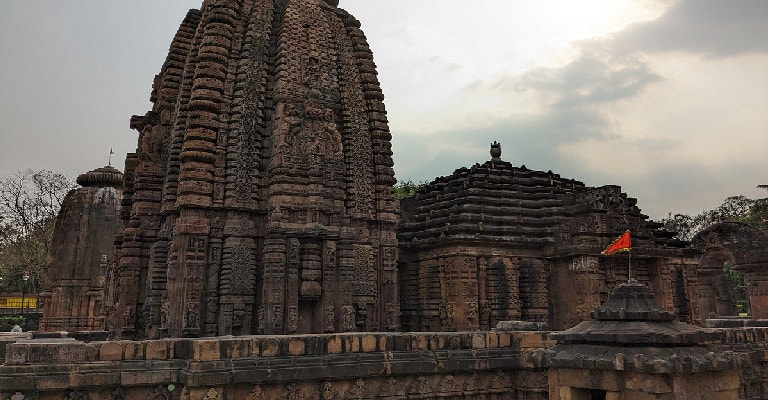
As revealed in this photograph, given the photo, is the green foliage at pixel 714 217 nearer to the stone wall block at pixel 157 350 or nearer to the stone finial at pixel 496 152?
the stone finial at pixel 496 152

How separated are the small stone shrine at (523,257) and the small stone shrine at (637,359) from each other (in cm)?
985

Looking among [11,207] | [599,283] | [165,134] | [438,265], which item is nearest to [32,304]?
[11,207]

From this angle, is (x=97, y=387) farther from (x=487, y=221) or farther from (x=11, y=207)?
(x=11, y=207)

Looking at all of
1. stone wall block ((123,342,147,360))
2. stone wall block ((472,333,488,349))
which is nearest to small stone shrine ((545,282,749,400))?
stone wall block ((472,333,488,349))

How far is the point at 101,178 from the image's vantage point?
95.8 ft

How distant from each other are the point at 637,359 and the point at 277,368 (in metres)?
4.35

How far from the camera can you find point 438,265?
1753 centimetres

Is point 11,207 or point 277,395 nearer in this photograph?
point 277,395

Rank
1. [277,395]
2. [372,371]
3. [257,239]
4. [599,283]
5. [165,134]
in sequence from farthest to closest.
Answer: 1. [599,283]
2. [165,134]
3. [257,239]
4. [372,371]
5. [277,395]

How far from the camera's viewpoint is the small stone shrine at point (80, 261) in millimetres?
26906

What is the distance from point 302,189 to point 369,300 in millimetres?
3069

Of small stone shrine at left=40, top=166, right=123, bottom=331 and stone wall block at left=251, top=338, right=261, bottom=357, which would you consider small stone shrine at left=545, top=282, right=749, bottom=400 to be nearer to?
stone wall block at left=251, top=338, right=261, bottom=357

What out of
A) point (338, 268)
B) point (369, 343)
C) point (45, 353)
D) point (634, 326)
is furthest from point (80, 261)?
point (634, 326)

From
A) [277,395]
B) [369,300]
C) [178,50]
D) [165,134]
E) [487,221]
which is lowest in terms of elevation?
[277,395]
